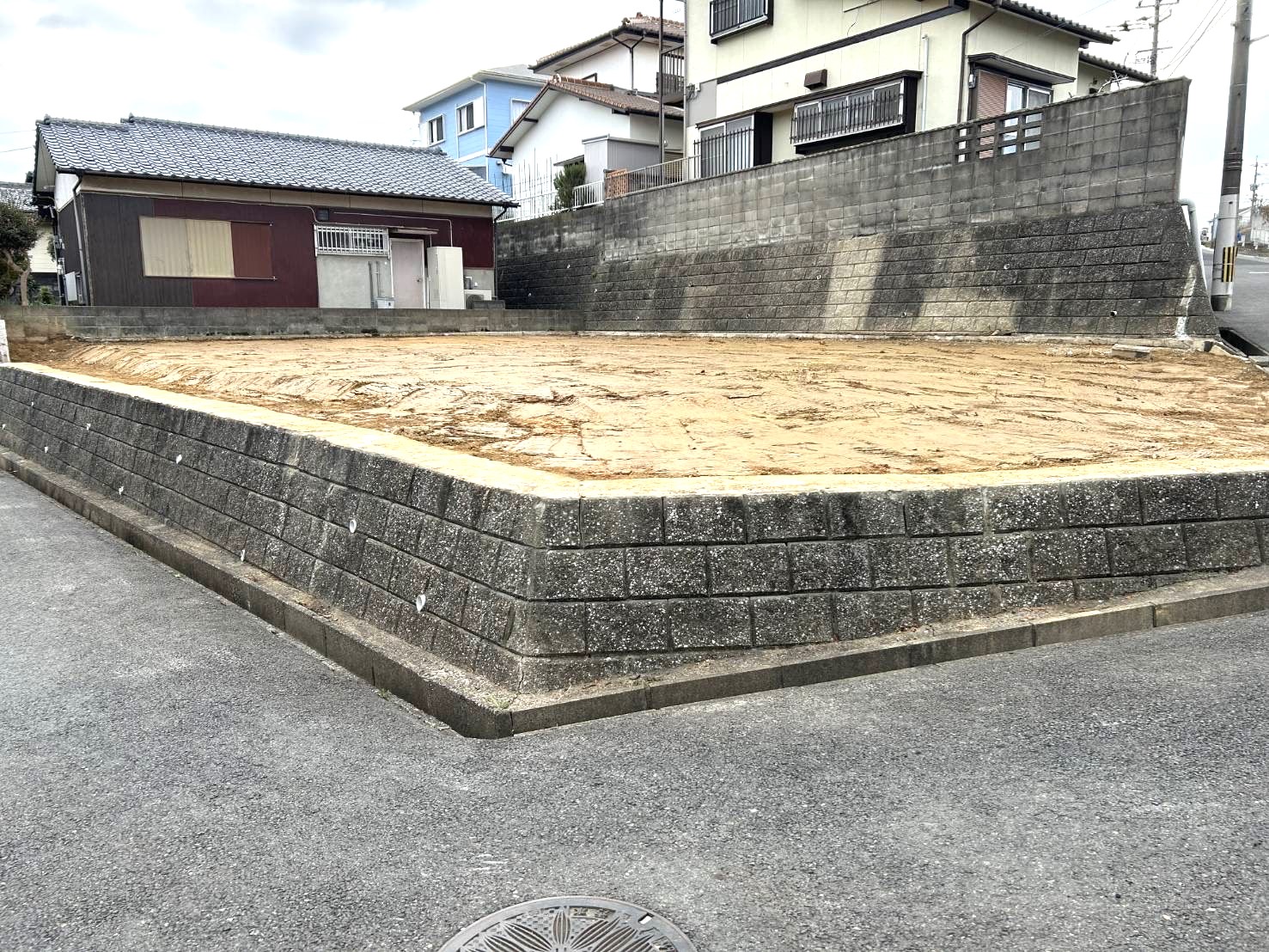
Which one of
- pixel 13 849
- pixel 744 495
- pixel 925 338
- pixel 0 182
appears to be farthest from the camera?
pixel 0 182

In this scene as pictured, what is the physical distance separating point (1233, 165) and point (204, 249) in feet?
62.6

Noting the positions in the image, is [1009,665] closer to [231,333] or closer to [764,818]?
[764,818]

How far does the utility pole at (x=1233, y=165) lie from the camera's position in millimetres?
12699

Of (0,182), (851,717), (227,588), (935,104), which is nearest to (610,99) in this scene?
(935,104)

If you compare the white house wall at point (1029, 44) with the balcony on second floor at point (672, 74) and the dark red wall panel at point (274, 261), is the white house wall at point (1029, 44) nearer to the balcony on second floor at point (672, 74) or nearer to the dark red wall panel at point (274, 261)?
the balcony on second floor at point (672, 74)

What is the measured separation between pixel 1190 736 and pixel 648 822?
192cm

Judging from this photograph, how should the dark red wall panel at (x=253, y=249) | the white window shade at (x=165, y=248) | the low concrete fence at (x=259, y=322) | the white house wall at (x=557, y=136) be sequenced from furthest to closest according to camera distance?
1. the white house wall at (x=557, y=136)
2. the dark red wall panel at (x=253, y=249)
3. the white window shade at (x=165, y=248)
4. the low concrete fence at (x=259, y=322)

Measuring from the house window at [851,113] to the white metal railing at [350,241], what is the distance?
1005cm

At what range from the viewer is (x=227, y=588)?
16.6ft

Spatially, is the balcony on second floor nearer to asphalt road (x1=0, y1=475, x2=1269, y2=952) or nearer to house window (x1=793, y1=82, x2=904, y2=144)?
house window (x1=793, y1=82, x2=904, y2=144)

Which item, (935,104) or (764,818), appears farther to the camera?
(935,104)

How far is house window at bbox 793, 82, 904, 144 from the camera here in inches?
741

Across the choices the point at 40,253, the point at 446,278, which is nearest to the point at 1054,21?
the point at 446,278

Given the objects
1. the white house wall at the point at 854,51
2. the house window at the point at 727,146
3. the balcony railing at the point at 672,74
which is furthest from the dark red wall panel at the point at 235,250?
the balcony railing at the point at 672,74
